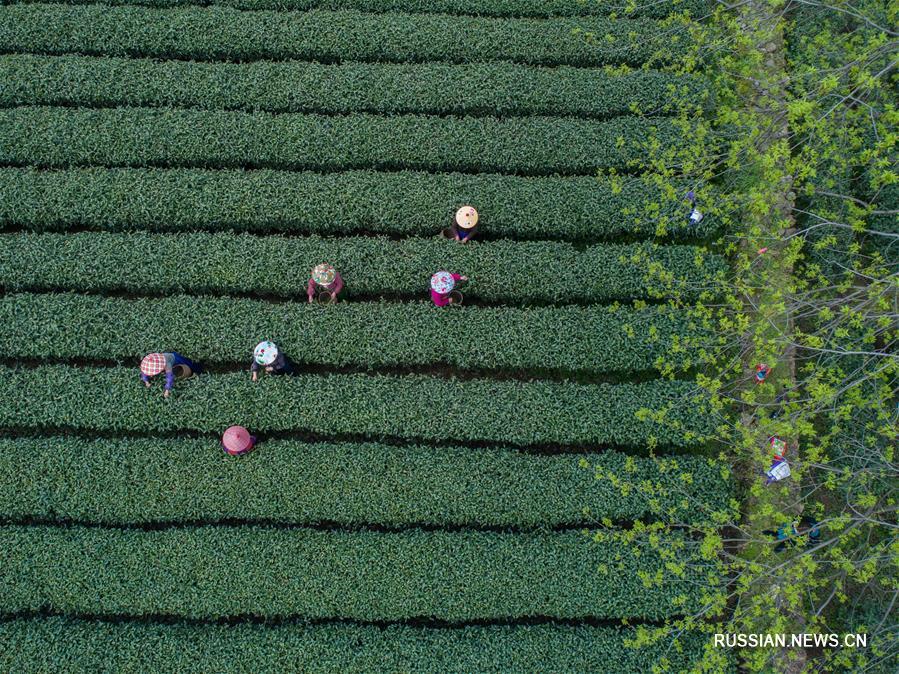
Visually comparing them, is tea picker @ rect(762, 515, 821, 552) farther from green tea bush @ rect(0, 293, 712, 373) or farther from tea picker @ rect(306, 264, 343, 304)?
tea picker @ rect(306, 264, 343, 304)

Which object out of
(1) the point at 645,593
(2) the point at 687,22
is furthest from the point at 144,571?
(2) the point at 687,22

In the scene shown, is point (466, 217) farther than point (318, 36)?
No

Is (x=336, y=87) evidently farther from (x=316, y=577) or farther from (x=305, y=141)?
(x=316, y=577)

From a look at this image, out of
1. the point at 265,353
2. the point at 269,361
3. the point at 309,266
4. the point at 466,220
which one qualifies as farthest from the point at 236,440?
the point at 466,220

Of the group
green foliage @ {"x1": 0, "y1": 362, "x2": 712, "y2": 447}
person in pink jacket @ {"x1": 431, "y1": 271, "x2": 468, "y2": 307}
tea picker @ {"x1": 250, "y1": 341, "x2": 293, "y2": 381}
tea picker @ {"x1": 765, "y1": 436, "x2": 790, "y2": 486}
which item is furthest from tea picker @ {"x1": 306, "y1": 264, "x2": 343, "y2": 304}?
tea picker @ {"x1": 765, "y1": 436, "x2": 790, "y2": 486}

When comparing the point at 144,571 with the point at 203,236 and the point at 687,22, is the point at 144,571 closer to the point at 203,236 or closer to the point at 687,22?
the point at 203,236

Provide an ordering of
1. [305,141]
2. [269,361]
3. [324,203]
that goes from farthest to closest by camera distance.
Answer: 1. [305,141]
2. [324,203]
3. [269,361]

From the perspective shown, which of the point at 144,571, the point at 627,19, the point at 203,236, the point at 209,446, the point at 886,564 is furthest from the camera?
the point at 627,19
